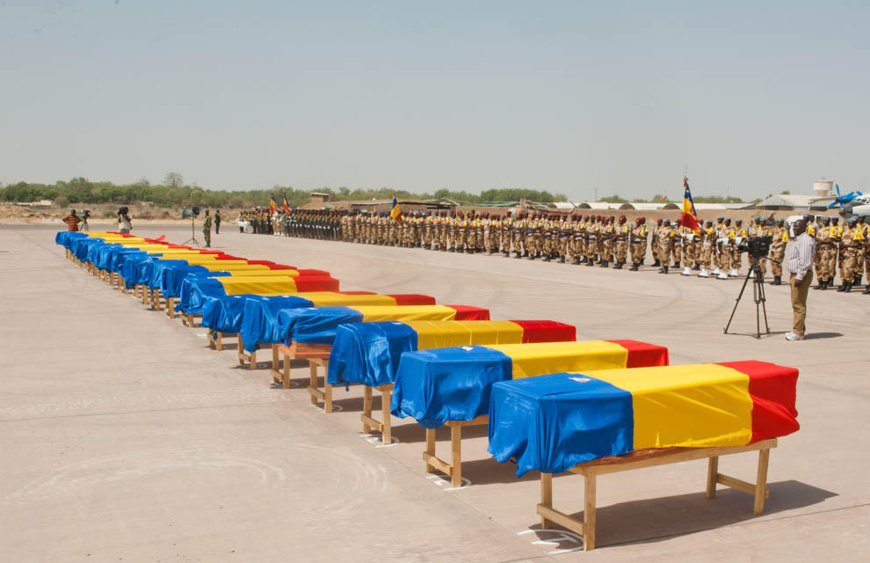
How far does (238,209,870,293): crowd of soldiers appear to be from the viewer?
22047 mm

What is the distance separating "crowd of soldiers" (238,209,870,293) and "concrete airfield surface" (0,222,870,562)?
24.8ft

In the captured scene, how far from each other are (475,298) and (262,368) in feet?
28.5

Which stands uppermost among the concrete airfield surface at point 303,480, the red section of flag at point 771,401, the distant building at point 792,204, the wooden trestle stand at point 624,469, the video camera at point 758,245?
the distant building at point 792,204

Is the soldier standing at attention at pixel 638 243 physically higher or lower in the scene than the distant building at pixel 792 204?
lower

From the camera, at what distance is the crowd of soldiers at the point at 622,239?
22.0 metres

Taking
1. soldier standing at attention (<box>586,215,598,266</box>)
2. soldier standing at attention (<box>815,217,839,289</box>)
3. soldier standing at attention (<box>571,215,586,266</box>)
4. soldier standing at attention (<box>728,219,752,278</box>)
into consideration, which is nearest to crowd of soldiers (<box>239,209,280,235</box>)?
soldier standing at attention (<box>571,215,586,266</box>)

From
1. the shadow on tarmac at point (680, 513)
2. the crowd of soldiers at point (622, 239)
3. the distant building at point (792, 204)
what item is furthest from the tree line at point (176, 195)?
the shadow on tarmac at point (680, 513)

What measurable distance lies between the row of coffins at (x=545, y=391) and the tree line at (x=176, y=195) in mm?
110592

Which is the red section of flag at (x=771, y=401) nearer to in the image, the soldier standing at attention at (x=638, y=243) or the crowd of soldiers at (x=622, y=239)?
the crowd of soldiers at (x=622, y=239)

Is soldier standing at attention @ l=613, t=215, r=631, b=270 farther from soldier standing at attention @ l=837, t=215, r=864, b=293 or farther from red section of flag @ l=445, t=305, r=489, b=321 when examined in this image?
red section of flag @ l=445, t=305, r=489, b=321

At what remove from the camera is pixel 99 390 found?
10.1 meters

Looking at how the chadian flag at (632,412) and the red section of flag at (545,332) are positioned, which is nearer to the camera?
the chadian flag at (632,412)

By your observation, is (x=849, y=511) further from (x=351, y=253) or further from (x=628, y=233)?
(x=351, y=253)

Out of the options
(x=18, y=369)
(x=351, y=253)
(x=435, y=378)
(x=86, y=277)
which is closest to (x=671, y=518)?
(x=435, y=378)
